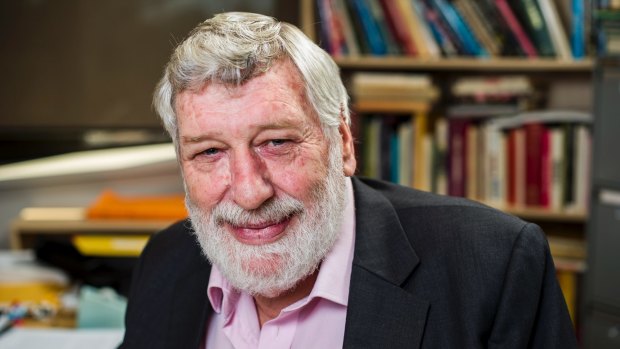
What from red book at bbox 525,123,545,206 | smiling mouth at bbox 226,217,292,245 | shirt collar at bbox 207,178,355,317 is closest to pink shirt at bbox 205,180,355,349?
shirt collar at bbox 207,178,355,317

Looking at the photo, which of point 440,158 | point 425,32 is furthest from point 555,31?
point 440,158

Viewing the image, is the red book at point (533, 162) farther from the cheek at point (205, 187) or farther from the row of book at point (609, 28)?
the cheek at point (205, 187)

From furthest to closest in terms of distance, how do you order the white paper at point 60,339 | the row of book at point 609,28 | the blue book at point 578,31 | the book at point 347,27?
1. the book at point 347,27
2. the blue book at point 578,31
3. the row of book at point 609,28
4. the white paper at point 60,339

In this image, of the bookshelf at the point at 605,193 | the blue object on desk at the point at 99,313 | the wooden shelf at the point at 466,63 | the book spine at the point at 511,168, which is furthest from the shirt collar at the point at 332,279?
the book spine at the point at 511,168

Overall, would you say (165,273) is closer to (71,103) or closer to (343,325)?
(343,325)

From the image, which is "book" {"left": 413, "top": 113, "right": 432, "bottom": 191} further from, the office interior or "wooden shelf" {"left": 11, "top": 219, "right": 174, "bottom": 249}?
"wooden shelf" {"left": 11, "top": 219, "right": 174, "bottom": 249}

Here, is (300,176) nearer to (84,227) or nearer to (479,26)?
(84,227)

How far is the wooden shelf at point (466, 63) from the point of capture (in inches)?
104

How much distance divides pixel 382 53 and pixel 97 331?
1.49 m

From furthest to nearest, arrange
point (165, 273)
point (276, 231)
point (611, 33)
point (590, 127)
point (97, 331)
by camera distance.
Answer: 1. point (590, 127)
2. point (611, 33)
3. point (97, 331)
4. point (165, 273)
5. point (276, 231)

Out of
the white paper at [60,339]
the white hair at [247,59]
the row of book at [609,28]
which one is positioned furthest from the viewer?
the row of book at [609,28]

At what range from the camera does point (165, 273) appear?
4.65 feet

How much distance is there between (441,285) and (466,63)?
163 centimetres

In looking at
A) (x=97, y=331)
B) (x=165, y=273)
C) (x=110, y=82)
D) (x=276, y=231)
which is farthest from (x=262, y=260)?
(x=110, y=82)
